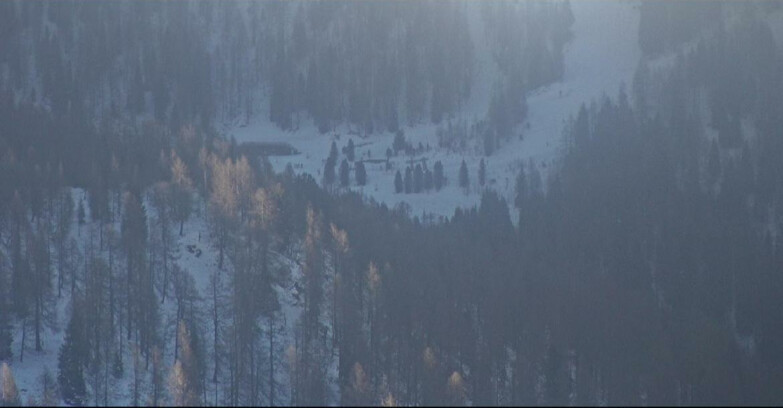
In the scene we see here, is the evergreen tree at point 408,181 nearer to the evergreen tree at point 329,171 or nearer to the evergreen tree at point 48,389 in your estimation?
the evergreen tree at point 329,171

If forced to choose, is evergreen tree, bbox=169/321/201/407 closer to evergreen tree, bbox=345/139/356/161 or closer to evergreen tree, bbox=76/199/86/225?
evergreen tree, bbox=76/199/86/225

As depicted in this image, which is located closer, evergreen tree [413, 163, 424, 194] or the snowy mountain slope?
the snowy mountain slope

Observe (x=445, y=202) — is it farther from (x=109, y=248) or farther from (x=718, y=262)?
(x=109, y=248)

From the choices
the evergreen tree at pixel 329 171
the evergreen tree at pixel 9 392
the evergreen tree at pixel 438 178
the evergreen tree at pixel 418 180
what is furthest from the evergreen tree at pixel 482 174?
the evergreen tree at pixel 9 392

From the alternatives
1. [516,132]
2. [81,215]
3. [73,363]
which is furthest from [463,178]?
[73,363]

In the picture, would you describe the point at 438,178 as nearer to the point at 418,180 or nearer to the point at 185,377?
the point at 418,180

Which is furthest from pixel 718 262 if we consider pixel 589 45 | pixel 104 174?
pixel 589 45

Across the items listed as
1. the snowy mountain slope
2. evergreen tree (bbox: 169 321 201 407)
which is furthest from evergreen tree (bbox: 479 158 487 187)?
evergreen tree (bbox: 169 321 201 407)
